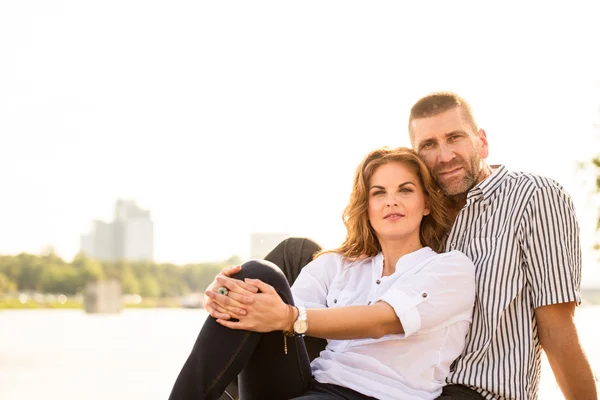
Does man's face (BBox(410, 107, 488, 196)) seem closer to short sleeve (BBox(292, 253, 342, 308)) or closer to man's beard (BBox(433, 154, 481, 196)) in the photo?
man's beard (BBox(433, 154, 481, 196))

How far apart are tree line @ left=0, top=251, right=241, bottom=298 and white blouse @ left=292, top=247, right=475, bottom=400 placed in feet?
143

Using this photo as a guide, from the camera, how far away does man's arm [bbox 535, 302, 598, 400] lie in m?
2.82

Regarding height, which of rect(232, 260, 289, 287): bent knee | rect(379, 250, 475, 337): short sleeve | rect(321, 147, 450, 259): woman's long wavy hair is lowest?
rect(379, 250, 475, 337): short sleeve

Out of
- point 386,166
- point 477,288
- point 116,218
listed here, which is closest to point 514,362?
point 477,288

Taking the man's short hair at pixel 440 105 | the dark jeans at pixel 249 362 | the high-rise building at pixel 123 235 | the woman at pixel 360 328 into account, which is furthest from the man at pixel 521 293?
the high-rise building at pixel 123 235

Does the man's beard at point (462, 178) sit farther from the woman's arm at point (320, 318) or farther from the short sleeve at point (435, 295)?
the woman's arm at point (320, 318)

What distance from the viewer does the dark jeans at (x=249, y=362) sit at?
251cm

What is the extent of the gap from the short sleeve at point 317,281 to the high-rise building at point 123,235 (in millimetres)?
90457

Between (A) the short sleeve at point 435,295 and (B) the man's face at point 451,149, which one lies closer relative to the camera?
(A) the short sleeve at point 435,295

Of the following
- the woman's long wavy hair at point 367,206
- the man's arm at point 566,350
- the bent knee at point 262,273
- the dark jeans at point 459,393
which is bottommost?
the dark jeans at point 459,393

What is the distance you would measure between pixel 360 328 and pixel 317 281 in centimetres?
60

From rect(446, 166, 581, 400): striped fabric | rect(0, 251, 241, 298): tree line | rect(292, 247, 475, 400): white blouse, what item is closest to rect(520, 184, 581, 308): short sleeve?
rect(446, 166, 581, 400): striped fabric

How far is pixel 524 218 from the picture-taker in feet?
9.46

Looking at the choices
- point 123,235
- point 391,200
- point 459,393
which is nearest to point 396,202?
point 391,200
